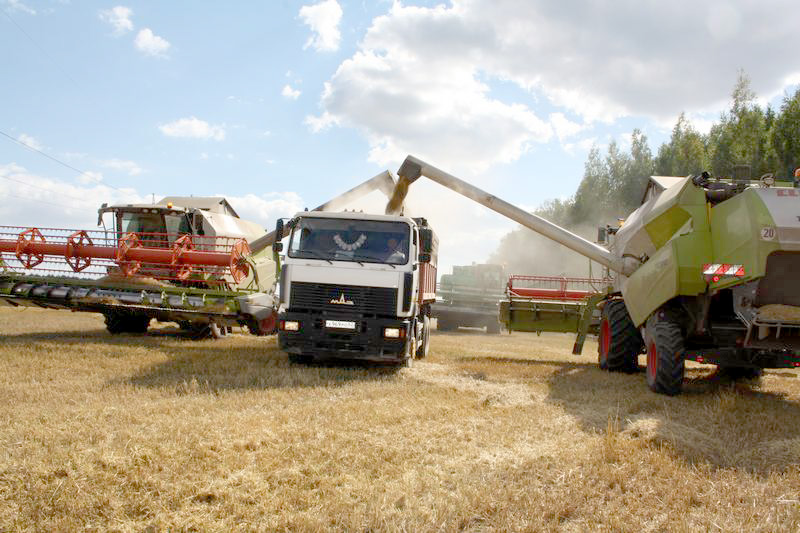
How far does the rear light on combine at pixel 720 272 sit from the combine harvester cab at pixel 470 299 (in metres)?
17.0

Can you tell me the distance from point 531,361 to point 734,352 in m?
4.92

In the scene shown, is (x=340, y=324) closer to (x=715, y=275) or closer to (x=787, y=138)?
(x=715, y=275)

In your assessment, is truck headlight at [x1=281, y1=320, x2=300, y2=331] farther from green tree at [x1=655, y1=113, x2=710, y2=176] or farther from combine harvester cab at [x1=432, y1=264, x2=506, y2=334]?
green tree at [x1=655, y1=113, x2=710, y2=176]

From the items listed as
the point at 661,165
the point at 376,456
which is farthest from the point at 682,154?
the point at 376,456

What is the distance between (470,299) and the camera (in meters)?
24.6

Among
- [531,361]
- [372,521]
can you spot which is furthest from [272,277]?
[372,521]

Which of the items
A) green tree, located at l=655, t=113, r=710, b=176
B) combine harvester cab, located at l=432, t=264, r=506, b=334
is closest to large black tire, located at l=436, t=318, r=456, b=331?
combine harvester cab, located at l=432, t=264, r=506, b=334

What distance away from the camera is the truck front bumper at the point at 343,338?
872 cm

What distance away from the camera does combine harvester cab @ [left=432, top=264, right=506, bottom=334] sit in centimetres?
2422

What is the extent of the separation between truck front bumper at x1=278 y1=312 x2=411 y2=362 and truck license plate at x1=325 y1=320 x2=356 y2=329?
14mm

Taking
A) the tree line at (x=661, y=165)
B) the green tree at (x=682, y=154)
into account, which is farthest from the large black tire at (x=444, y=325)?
the green tree at (x=682, y=154)

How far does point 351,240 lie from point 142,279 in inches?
184

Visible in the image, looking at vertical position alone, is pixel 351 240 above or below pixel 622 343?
above

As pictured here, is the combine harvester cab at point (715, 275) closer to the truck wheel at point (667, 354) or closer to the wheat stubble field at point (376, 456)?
the truck wheel at point (667, 354)
